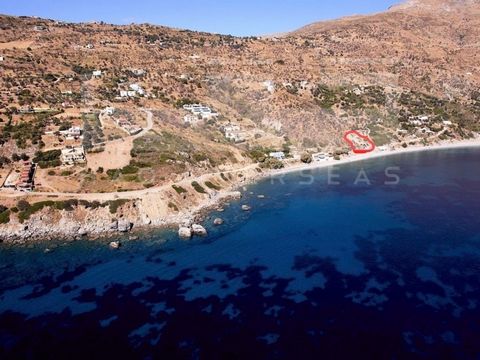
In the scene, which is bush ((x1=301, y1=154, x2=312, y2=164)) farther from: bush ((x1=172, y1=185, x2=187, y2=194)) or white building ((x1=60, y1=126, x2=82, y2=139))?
white building ((x1=60, y1=126, x2=82, y2=139))

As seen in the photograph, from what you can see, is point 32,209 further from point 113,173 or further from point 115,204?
point 113,173

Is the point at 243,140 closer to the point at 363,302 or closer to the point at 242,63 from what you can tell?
the point at 242,63

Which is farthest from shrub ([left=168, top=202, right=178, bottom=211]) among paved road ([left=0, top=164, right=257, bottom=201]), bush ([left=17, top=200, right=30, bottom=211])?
bush ([left=17, top=200, right=30, bottom=211])

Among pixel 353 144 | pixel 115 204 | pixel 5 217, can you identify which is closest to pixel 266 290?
pixel 115 204

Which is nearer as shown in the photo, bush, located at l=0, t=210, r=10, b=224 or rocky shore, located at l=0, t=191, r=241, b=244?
rocky shore, located at l=0, t=191, r=241, b=244

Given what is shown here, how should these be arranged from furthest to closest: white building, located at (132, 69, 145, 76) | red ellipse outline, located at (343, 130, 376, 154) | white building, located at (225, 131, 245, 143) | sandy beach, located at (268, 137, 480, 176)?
white building, located at (132, 69, 145, 76), red ellipse outline, located at (343, 130, 376, 154), white building, located at (225, 131, 245, 143), sandy beach, located at (268, 137, 480, 176)

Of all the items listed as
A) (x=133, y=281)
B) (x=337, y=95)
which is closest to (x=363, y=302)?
(x=133, y=281)
